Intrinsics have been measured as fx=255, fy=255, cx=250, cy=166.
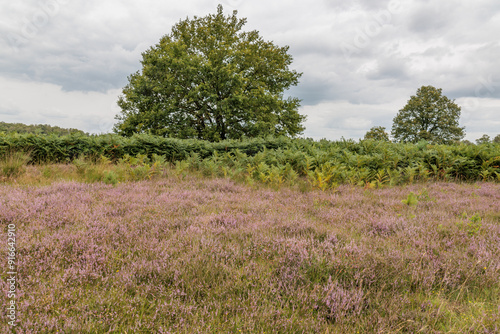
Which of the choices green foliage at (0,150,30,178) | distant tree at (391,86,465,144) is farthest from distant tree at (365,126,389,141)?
green foliage at (0,150,30,178)

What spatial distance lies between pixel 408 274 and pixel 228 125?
66.7 ft

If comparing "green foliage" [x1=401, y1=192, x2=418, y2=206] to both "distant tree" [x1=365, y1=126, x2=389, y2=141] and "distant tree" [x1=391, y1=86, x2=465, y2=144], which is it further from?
"distant tree" [x1=365, y1=126, x2=389, y2=141]

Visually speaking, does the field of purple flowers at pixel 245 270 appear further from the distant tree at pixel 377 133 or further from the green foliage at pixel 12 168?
the distant tree at pixel 377 133

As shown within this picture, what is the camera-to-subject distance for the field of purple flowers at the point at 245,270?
2.10 metres

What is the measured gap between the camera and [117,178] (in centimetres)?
735

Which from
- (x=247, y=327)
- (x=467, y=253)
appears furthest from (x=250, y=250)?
(x=467, y=253)

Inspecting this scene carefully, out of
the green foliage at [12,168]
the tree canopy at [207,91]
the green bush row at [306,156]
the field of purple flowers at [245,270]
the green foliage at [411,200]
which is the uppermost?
the tree canopy at [207,91]

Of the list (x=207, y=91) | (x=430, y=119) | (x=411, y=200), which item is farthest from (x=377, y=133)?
(x=411, y=200)

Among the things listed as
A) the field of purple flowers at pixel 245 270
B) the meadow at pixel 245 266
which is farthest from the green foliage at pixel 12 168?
the field of purple flowers at pixel 245 270

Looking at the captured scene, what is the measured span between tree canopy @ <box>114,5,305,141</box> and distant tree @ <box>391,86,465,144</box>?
2481 cm

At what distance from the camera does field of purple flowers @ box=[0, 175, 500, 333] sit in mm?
2098

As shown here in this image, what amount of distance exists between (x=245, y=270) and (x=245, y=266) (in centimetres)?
12

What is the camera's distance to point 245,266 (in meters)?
2.83

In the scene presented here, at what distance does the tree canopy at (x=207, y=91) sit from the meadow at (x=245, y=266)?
51.6ft
